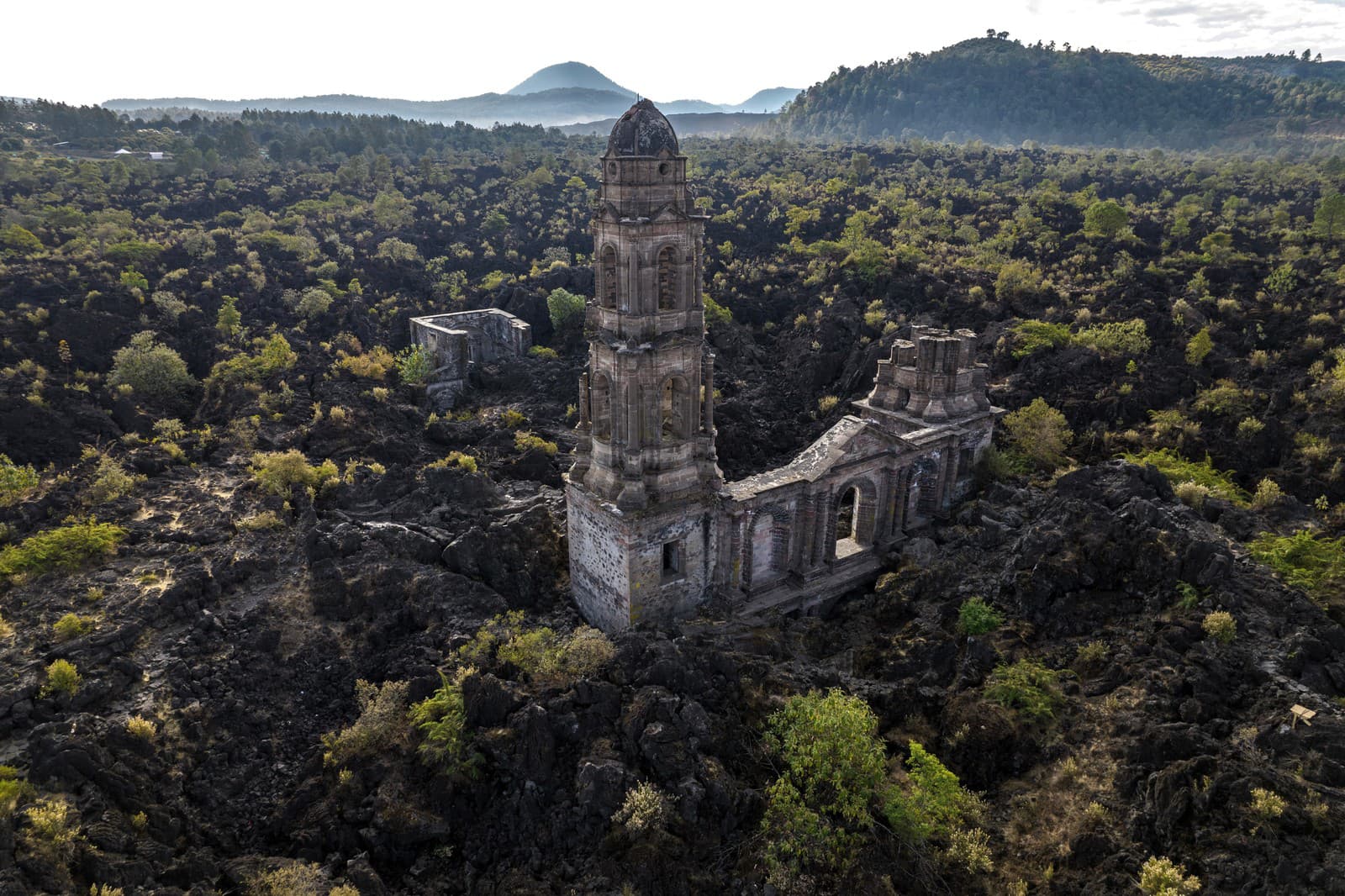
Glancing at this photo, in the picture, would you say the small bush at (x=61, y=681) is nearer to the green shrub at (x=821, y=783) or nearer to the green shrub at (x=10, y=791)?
the green shrub at (x=10, y=791)

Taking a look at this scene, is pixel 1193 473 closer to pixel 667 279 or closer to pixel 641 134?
pixel 667 279

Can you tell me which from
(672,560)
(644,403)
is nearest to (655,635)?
A: (672,560)

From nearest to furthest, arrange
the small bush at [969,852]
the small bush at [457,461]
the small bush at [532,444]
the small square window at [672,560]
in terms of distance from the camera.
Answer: the small bush at [969,852] < the small square window at [672,560] < the small bush at [457,461] < the small bush at [532,444]

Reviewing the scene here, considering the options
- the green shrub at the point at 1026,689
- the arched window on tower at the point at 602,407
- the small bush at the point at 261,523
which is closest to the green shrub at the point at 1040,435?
the green shrub at the point at 1026,689

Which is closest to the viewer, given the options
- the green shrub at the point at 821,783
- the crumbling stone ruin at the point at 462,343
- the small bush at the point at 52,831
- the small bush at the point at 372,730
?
the small bush at the point at 52,831

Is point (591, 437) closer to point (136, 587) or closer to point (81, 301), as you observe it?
point (136, 587)

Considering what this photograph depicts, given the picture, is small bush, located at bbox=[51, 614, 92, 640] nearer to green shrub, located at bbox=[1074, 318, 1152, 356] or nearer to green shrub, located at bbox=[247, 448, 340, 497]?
green shrub, located at bbox=[247, 448, 340, 497]

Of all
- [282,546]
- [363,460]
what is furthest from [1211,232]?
[282,546]

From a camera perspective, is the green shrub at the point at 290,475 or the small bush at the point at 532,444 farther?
the small bush at the point at 532,444
